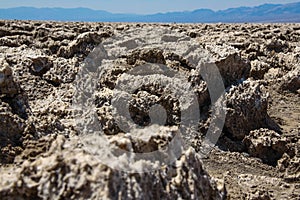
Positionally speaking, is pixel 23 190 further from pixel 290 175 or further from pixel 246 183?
pixel 290 175

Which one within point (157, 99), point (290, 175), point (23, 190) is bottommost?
point (290, 175)

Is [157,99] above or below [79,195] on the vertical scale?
below

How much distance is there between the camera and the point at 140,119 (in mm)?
7312

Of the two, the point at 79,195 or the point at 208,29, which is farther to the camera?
the point at 208,29

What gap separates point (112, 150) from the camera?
3.45 meters

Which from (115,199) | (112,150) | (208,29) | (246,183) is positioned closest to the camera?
(115,199)

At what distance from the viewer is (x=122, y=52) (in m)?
9.10

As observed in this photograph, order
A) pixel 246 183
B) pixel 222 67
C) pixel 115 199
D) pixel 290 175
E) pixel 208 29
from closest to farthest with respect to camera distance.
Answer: pixel 115 199 < pixel 246 183 < pixel 290 175 < pixel 222 67 < pixel 208 29

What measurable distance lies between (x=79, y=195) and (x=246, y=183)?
3.88m

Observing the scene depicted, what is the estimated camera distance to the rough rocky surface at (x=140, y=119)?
128 inches

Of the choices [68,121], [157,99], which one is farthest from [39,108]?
[157,99]

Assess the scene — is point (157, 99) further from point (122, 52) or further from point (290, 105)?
point (290, 105)

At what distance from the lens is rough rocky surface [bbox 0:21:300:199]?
10.7ft

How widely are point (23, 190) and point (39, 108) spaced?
140 inches
